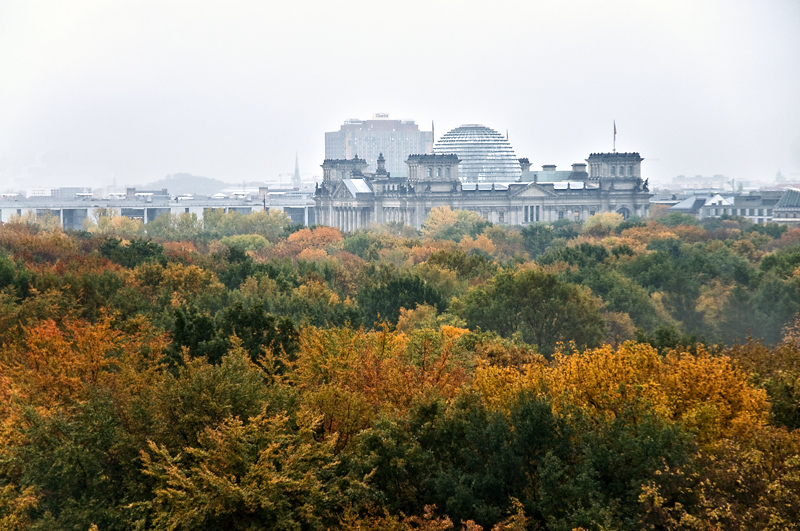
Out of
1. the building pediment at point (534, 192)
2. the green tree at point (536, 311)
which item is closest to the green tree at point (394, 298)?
the green tree at point (536, 311)

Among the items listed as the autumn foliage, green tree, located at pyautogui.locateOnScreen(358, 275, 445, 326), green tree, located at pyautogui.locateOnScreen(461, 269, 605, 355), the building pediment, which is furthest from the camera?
the building pediment

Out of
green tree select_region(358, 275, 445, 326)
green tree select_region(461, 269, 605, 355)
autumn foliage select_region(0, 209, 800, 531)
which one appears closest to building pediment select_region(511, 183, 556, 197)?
green tree select_region(358, 275, 445, 326)

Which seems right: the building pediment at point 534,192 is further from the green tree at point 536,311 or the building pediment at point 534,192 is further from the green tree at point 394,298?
the green tree at point 536,311

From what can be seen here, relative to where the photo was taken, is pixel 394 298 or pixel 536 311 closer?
pixel 536 311

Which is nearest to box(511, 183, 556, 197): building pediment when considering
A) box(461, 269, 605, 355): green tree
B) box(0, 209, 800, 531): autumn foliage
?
box(461, 269, 605, 355): green tree

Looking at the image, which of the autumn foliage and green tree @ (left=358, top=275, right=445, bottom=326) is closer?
the autumn foliage

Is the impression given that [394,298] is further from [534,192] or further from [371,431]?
[534,192]

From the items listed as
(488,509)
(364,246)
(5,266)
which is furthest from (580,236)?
(488,509)

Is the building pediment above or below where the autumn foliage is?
above

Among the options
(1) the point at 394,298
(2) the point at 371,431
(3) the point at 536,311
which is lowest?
(3) the point at 536,311

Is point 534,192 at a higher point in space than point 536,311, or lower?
higher

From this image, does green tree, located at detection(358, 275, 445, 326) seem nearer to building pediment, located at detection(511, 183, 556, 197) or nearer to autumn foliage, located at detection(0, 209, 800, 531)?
autumn foliage, located at detection(0, 209, 800, 531)

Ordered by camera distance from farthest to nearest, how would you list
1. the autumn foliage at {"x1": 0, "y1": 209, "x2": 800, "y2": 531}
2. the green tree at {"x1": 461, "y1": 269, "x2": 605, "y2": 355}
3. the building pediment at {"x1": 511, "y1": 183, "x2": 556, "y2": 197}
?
the building pediment at {"x1": 511, "y1": 183, "x2": 556, "y2": 197}
the green tree at {"x1": 461, "y1": 269, "x2": 605, "y2": 355}
the autumn foliage at {"x1": 0, "y1": 209, "x2": 800, "y2": 531}

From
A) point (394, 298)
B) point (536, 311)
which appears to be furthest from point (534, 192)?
point (536, 311)
